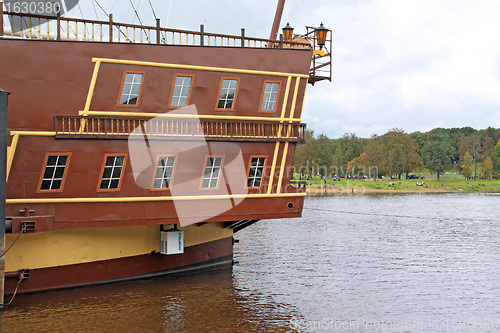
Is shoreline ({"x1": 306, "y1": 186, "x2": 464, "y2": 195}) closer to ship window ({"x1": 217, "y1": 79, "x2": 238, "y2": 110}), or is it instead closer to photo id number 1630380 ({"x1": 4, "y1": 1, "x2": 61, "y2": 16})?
ship window ({"x1": 217, "y1": 79, "x2": 238, "y2": 110})

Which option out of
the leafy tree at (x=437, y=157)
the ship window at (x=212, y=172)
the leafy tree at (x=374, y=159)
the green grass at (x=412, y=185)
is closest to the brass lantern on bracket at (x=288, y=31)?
the ship window at (x=212, y=172)

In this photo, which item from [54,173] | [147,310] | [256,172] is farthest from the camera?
[256,172]

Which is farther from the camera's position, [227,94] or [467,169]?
[467,169]

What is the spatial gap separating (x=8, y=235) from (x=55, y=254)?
1.49 m

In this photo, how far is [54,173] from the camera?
16422 mm

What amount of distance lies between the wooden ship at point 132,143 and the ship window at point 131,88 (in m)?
0.03

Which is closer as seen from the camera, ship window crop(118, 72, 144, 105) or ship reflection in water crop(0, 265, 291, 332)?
ship reflection in water crop(0, 265, 291, 332)

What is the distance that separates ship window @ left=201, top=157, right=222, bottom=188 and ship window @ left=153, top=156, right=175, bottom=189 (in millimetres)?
1121

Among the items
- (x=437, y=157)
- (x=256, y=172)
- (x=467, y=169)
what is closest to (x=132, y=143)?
(x=256, y=172)

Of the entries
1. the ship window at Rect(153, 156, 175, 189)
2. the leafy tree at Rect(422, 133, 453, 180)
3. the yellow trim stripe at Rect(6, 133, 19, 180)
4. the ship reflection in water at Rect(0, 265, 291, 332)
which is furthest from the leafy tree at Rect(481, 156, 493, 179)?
the yellow trim stripe at Rect(6, 133, 19, 180)

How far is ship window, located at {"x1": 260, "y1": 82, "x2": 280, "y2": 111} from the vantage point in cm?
1883

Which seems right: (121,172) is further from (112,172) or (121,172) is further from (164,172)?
(164,172)

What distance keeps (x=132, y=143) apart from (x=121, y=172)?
0.94 m

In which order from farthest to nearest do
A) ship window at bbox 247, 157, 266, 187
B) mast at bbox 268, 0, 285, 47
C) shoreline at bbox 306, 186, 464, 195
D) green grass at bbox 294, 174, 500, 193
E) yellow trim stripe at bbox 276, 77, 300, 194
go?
green grass at bbox 294, 174, 500, 193
shoreline at bbox 306, 186, 464, 195
mast at bbox 268, 0, 285, 47
yellow trim stripe at bbox 276, 77, 300, 194
ship window at bbox 247, 157, 266, 187
